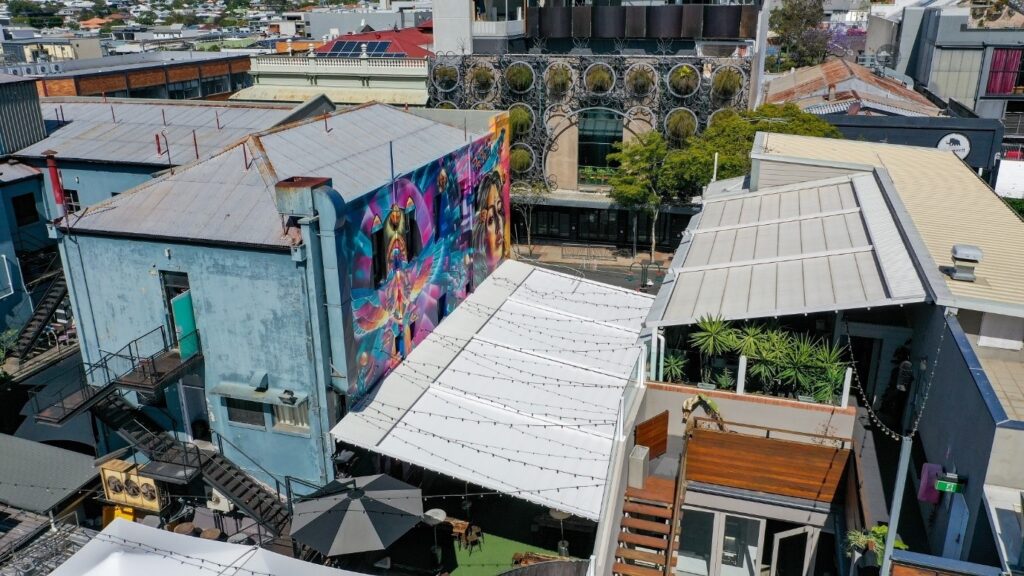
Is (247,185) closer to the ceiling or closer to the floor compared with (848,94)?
closer to the ceiling

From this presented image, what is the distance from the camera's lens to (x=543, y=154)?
42.2 meters

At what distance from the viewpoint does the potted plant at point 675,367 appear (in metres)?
17.1

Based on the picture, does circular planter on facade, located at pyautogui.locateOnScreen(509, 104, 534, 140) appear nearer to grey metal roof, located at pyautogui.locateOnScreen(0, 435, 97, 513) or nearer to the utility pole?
grey metal roof, located at pyautogui.locateOnScreen(0, 435, 97, 513)

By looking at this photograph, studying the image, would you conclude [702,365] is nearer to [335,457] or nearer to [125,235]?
[335,457]

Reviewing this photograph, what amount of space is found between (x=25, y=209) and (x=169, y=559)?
16243 mm

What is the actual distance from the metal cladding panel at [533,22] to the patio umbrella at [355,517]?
39546 mm

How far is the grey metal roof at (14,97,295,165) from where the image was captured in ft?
85.2

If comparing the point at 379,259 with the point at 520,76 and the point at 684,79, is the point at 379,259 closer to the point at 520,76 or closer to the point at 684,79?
the point at 520,76

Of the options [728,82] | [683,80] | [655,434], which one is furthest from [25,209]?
[728,82]

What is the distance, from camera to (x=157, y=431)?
19922 millimetres

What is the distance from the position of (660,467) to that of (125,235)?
13.8 m

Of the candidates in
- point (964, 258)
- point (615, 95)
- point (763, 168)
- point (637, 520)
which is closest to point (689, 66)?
point (615, 95)

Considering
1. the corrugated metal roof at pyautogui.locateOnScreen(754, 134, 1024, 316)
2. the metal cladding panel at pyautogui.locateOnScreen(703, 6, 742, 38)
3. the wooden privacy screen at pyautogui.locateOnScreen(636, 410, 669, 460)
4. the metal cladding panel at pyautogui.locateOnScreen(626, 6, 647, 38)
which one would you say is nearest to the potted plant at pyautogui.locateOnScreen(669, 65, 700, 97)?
the corrugated metal roof at pyautogui.locateOnScreen(754, 134, 1024, 316)

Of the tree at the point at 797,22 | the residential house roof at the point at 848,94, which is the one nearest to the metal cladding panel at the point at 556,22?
the residential house roof at the point at 848,94
